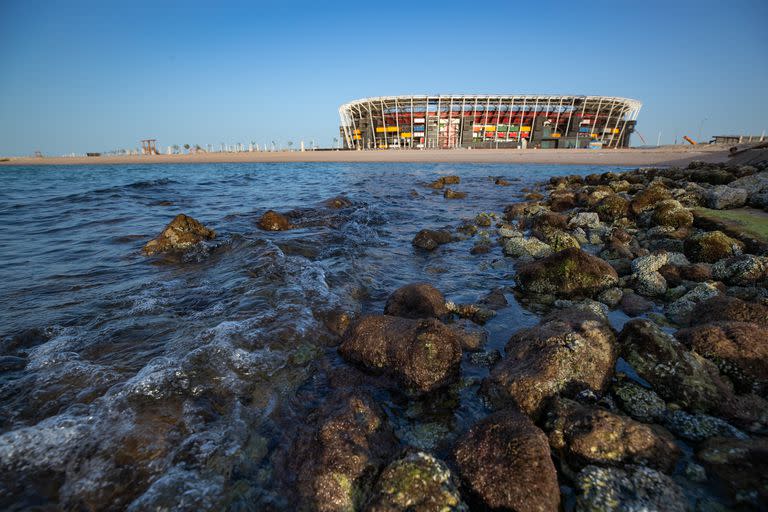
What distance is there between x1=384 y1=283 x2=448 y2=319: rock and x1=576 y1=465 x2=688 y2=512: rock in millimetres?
2503

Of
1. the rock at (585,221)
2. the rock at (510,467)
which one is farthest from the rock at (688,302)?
the rock at (585,221)

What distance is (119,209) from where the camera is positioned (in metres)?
12.6

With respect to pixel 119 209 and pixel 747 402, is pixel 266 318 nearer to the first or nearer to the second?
pixel 747 402

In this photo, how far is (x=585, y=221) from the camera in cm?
869

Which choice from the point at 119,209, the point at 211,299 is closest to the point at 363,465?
the point at 211,299

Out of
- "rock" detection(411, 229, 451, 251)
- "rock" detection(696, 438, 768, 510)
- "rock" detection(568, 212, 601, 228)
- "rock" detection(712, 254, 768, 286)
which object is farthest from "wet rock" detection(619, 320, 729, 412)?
"rock" detection(568, 212, 601, 228)

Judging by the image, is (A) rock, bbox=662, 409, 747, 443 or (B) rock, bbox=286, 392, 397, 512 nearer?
(B) rock, bbox=286, 392, 397, 512

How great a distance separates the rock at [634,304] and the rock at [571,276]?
11.3 inches

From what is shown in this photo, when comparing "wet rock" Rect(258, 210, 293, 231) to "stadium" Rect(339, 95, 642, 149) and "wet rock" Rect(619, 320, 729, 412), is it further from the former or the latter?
"stadium" Rect(339, 95, 642, 149)

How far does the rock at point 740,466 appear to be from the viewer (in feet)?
6.13

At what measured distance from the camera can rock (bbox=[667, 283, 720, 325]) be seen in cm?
409

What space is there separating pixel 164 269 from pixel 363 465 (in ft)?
19.6

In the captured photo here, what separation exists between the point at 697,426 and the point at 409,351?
2.14m

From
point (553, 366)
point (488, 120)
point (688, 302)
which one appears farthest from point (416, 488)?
point (488, 120)
